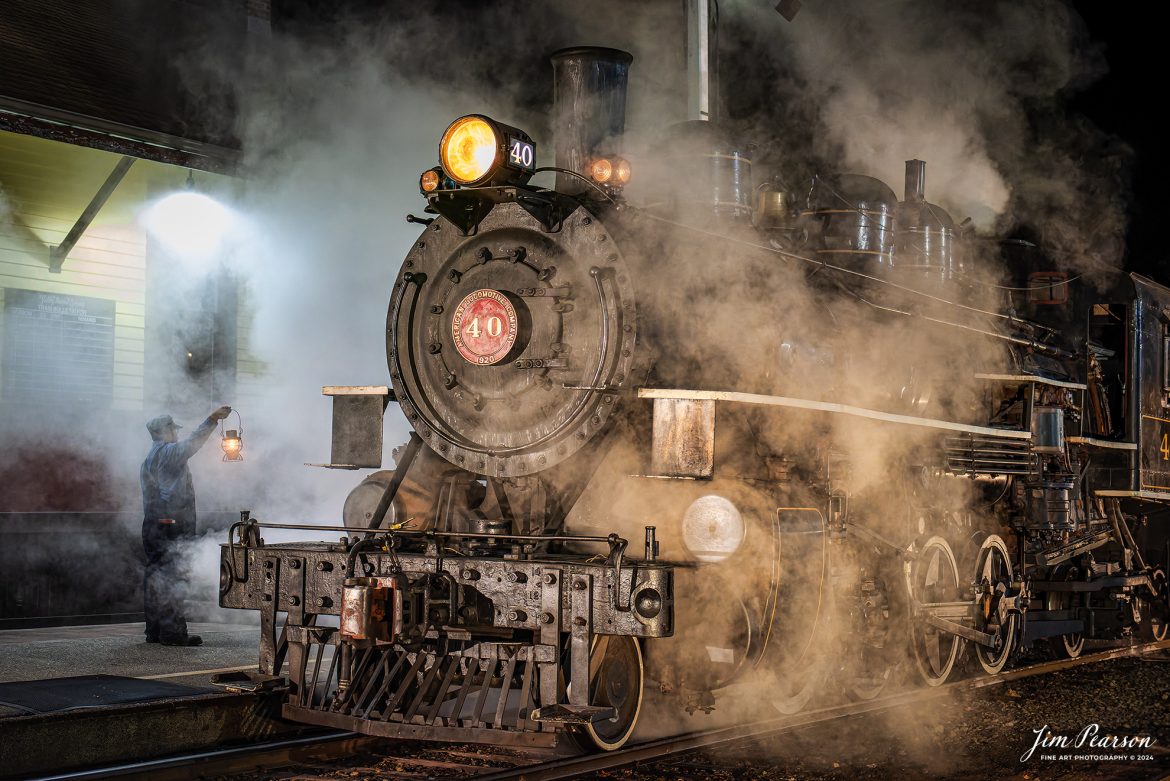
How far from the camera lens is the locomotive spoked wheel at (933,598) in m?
6.04

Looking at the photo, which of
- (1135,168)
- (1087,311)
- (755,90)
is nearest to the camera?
(1087,311)

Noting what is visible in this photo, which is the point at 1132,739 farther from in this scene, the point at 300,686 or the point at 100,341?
the point at 100,341

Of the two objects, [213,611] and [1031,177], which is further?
[1031,177]

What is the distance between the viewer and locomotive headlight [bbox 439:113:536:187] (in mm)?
4891

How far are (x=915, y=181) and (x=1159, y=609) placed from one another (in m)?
4.39

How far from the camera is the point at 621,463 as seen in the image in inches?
196

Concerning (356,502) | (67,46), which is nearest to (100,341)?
(67,46)

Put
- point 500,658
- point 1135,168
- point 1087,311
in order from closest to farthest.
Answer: point 500,658, point 1087,311, point 1135,168

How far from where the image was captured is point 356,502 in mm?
5379

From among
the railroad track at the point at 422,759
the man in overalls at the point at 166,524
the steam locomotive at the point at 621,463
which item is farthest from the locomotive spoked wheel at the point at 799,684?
the man in overalls at the point at 166,524

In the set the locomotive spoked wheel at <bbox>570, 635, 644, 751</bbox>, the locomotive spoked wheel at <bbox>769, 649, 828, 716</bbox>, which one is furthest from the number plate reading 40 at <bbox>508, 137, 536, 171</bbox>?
the locomotive spoked wheel at <bbox>769, 649, 828, 716</bbox>

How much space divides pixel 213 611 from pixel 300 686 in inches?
190

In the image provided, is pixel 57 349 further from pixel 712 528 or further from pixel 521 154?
pixel 712 528

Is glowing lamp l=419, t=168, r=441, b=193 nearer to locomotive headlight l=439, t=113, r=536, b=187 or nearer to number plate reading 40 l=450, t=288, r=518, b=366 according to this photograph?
locomotive headlight l=439, t=113, r=536, b=187
